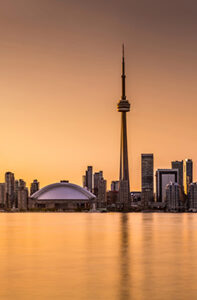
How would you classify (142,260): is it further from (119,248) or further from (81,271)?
(119,248)

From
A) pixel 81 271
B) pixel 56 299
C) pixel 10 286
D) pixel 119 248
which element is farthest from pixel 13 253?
pixel 56 299

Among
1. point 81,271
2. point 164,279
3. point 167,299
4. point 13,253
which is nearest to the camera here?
point 167,299

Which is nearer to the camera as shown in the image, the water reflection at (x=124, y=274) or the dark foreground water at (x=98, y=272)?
the water reflection at (x=124, y=274)

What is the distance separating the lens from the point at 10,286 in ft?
121

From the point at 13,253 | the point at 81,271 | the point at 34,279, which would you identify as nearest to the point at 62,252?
the point at 13,253

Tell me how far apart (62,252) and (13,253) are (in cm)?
532

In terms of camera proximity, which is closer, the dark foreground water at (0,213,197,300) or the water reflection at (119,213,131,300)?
the water reflection at (119,213,131,300)

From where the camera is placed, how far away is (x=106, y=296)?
106ft

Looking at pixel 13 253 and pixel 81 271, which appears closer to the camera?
pixel 81 271

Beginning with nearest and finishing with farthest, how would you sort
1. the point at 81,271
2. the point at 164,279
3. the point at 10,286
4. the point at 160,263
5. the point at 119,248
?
the point at 10,286 → the point at 164,279 → the point at 81,271 → the point at 160,263 → the point at 119,248

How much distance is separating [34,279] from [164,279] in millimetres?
9273

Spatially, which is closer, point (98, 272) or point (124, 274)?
point (124, 274)

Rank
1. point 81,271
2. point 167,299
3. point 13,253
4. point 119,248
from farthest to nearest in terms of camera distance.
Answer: point 119,248 → point 13,253 → point 81,271 → point 167,299

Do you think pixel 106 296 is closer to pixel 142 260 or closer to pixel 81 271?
pixel 81 271
